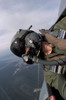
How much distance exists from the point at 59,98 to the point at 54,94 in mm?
141

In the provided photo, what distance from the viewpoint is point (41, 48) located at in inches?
75.5

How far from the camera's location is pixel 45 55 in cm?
190

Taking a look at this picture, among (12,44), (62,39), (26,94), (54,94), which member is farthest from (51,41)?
(26,94)

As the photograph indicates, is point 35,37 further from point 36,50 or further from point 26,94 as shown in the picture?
point 26,94

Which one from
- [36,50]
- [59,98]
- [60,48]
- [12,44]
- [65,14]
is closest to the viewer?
[60,48]

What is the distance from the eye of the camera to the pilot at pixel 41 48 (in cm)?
170

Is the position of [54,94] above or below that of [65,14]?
below

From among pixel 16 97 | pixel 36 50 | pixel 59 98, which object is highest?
pixel 36 50

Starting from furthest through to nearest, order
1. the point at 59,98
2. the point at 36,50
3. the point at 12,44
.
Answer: the point at 59,98
the point at 12,44
the point at 36,50

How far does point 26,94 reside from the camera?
45.3m

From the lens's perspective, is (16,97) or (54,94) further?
(16,97)

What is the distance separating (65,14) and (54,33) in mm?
1820

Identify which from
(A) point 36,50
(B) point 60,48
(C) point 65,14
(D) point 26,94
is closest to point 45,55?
(A) point 36,50

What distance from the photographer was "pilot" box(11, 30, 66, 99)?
5.58 ft
